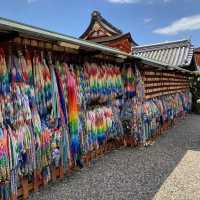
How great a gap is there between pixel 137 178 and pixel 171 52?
13.9 metres

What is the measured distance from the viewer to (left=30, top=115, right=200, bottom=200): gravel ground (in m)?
3.89

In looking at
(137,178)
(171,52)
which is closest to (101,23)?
(171,52)

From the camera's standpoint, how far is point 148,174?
4.73 meters

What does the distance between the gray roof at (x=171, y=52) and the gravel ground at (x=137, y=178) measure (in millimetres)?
9956

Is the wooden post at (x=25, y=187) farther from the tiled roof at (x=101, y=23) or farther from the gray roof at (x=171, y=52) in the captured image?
the tiled roof at (x=101, y=23)

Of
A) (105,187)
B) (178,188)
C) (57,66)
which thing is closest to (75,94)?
(57,66)

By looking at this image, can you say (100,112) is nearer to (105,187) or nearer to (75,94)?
(75,94)

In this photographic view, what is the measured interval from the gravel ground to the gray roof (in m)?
9.96

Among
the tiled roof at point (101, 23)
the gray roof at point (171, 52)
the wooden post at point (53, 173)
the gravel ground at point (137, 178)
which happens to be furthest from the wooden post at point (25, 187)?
the tiled roof at point (101, 23)

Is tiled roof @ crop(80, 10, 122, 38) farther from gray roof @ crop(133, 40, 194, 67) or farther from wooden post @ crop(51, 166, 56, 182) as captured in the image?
wooden post @ crop(51, 166, 56, 182)

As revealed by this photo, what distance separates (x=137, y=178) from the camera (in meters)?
4.55

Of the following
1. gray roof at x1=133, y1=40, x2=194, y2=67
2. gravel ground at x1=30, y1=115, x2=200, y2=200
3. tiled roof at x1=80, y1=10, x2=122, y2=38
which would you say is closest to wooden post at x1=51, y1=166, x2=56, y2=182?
gravel ground at x1=30, y1=115, x2=200, y2=200

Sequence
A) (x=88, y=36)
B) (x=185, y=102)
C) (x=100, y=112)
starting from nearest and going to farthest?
(x=100, y=112) → (x=185, y=102) → (x=88, y=36)

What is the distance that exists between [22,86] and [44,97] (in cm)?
48
